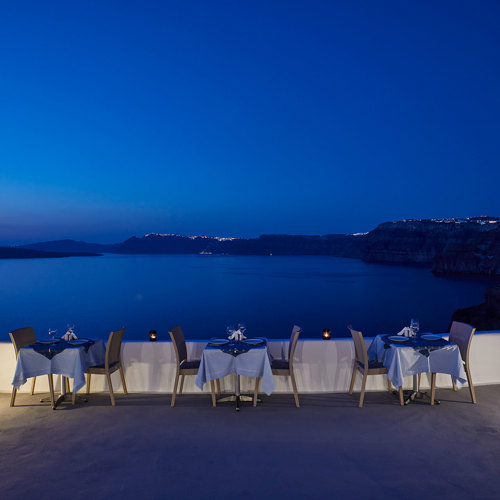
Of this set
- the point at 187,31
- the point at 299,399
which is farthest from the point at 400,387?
the point at 187,31

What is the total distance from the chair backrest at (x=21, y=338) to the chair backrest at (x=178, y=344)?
1696 mm

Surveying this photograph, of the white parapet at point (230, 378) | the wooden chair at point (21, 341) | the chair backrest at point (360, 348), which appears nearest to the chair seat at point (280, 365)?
the white parapet at point (230, 378)

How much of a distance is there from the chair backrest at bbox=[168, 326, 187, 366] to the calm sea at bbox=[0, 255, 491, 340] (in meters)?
26.3

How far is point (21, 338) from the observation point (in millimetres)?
4879

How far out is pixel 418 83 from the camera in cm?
4575

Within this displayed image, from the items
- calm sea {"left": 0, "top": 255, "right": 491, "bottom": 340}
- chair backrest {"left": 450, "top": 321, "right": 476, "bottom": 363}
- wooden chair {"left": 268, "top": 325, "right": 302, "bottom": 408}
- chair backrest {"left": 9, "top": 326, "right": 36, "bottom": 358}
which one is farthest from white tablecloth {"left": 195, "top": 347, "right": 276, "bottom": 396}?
calm sea {"left": 0, "top": 255, "right": 491, "bottom": 340}

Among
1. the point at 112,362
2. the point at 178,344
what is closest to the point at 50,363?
the point at 112,362

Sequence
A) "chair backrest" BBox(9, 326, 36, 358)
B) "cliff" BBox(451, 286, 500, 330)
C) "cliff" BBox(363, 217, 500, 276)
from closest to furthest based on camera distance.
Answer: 1. "chair backrest" BBox(9, 326, 36, 358)
2. "cliff" BBox(451, 286, 500, 330)
3. "cliff" BBox(363, 217, 500, 276)

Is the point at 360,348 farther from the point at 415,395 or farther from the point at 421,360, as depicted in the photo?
the point at 415,395

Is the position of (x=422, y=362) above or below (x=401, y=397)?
above

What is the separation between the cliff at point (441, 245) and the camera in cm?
7938

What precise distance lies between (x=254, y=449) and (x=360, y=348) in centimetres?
188

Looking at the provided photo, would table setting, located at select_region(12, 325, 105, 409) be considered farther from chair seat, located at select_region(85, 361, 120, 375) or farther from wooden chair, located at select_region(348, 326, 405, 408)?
wooden chair, located at select_region(348, 326, 405, 408)

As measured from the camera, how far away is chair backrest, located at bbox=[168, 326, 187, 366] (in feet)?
15.1
